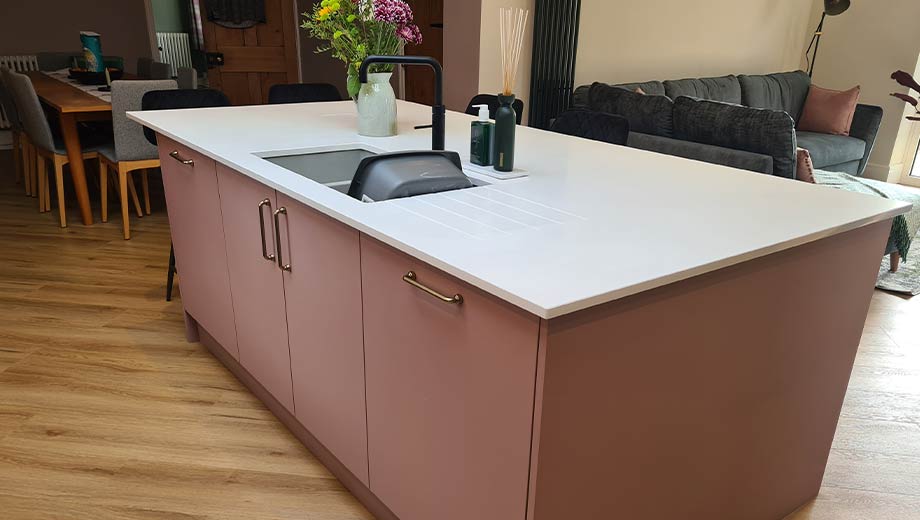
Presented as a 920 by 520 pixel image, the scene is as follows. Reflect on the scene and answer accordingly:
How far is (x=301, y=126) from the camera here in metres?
2.62

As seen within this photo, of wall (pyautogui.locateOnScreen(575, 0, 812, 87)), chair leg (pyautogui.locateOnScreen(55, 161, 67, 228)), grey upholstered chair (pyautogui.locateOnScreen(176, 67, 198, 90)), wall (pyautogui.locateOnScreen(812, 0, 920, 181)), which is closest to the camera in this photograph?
chair leg (pyautogui.locateOnScreen(55, 161, 67, 228))

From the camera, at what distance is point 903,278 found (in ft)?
12.5

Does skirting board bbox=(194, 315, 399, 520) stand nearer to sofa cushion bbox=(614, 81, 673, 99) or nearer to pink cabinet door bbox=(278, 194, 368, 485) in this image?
pink cabinet door bbox=(278, 194, 368, 485)

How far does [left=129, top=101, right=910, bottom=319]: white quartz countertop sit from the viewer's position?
1.20 metres

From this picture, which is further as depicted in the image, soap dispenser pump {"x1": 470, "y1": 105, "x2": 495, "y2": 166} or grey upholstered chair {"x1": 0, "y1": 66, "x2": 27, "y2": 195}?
grey upholstered chair {"x1": 0, "y1": 66, "x2": 27, "y2": 195}

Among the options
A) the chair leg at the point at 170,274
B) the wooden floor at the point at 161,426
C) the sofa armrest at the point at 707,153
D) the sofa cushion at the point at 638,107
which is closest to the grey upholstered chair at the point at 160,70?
the wooden floor at the point at 161,426

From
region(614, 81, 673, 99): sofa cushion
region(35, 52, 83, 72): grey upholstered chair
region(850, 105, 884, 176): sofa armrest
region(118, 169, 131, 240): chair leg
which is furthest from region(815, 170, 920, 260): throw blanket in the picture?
region(35, 52, 83, 72): grey upholstered chair

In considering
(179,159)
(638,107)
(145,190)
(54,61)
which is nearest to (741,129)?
(638,107)

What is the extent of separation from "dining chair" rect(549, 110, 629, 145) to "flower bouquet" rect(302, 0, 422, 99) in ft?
2.55

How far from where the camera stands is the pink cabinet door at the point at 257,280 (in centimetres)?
201

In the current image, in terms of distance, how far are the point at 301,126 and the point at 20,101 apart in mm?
2786

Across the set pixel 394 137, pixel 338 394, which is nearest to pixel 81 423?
pixel 338 394

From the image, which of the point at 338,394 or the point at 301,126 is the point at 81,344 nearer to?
the point at 301,126

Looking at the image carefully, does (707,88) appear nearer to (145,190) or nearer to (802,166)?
(802,166)
